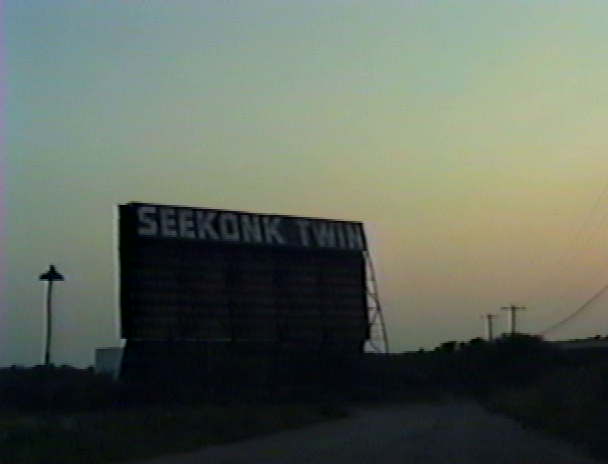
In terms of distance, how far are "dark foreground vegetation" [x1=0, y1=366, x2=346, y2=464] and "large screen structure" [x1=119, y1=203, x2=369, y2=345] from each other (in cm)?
277

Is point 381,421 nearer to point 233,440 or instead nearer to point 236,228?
point 233,440

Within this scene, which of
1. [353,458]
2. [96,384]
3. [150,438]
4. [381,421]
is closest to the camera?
[353,458]

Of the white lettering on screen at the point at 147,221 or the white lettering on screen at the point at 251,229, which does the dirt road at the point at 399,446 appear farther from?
the white lettering on screen at the point at 251,229

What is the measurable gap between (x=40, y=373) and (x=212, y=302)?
770 cm

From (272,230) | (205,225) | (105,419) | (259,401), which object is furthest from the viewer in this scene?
(272,230)

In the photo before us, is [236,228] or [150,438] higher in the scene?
[236,228]

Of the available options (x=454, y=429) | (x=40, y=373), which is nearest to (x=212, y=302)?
(x=40, y=373)

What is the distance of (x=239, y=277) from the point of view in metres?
54.8

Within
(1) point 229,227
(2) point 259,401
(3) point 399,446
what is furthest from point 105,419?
(1) point 229,227

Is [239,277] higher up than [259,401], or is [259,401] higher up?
[239,277]

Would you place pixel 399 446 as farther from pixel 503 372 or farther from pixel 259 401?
pixel 503 372

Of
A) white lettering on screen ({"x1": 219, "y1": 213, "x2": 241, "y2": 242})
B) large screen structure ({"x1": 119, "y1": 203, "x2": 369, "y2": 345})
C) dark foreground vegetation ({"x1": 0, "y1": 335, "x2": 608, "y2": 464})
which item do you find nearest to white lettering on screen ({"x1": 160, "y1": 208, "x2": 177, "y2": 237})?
large screen structure ({"x1": 119, "y1": 203, "x2": 369, "y2": 345})

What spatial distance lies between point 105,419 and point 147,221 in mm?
14299

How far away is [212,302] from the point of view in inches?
2104
